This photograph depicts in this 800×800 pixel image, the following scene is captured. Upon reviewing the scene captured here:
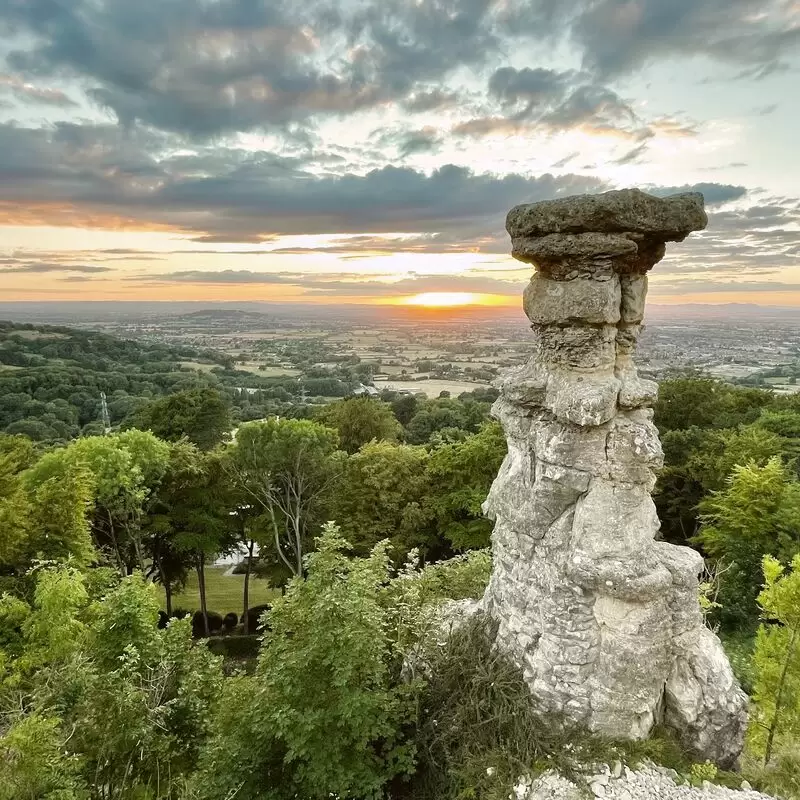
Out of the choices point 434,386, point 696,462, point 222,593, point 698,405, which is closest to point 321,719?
point 696,462

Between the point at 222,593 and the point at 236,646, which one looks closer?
the point at 236,646

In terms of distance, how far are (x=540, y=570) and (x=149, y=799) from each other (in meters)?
7.63

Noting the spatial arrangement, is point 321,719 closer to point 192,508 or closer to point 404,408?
point 192,508

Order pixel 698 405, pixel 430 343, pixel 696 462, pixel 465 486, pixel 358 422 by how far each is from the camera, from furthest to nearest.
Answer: pixel 430 343 < pixel 358 422 < pixel 698 405 < pixel 696 462 < pixel 465 486

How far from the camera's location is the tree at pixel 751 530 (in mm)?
20531

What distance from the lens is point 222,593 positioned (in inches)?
1315

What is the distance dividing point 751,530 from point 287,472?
1930 cm

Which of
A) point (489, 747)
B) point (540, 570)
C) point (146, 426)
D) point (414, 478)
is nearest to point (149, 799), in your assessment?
point (489, 747)

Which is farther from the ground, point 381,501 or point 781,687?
point 781,687

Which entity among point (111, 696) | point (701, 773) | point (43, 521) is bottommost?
point (43, 521)

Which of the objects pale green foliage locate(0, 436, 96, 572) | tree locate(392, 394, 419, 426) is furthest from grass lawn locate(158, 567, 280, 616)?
tree locate(392, 394, 419, 426)

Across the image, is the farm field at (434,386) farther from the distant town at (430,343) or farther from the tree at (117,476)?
the tree at (117,476)

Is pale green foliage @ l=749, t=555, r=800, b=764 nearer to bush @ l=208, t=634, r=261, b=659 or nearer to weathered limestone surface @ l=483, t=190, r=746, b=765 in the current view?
weathered limestone surface @ l=483, t=190, r=746, b=765

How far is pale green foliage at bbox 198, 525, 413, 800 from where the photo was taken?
838 centimetres
